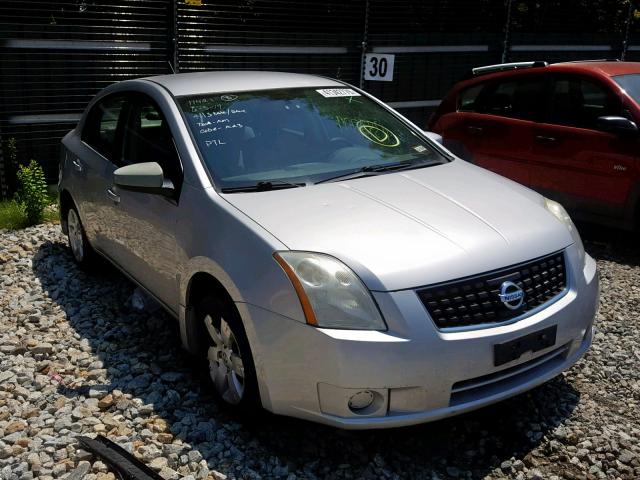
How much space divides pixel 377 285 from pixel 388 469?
0.88 meters

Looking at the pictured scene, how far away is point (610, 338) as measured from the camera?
15.0ft

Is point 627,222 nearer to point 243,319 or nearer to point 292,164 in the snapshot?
point 292,164

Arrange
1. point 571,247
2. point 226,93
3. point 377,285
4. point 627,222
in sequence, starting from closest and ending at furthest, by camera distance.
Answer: point 377,285 < point 571,247 < point 226,93 < point 627,222

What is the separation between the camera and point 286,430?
11.8 feet

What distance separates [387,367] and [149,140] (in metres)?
2.32

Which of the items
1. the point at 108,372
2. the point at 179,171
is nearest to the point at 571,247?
the point at 179,171

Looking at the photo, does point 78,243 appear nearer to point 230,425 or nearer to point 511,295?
point 230,425

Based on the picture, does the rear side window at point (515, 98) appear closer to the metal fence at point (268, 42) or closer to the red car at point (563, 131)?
the red car at point (563, 131)

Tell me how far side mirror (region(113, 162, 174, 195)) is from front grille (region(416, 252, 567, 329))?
5.35 ft

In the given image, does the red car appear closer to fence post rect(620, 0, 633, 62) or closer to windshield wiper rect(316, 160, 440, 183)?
windshield wiper rect(316, 160, 440, 183)

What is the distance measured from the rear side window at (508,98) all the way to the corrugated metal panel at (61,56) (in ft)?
12.1

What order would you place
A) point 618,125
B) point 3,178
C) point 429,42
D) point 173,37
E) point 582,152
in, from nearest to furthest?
point 618,125 < point 582,152 < point 3,178 < point 173,37 < point 429,42

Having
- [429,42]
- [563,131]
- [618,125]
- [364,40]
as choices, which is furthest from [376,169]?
[429,42]

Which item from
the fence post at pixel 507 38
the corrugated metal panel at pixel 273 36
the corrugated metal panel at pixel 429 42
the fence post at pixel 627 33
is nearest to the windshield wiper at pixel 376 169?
the corrugated metal panel at pixel 273 36
